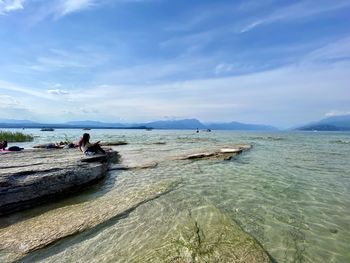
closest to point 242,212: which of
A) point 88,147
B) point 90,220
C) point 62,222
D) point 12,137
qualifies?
point 90,220

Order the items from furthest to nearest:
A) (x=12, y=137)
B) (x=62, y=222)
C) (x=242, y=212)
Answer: (x=12, y=137) < (x=242, y=212) < (x=62, y=222)

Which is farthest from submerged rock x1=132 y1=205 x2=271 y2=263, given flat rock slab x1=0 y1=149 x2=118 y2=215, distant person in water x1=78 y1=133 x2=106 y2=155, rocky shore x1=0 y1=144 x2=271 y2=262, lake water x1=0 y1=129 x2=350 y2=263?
distant person in water x1=78 y1=133 x2=106 y2=155

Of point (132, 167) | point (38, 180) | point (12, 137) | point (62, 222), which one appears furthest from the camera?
point (12, 137)

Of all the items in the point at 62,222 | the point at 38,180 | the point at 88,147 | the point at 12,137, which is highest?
the point at 88,147

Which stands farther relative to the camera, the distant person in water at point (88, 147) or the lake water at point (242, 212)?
the distant person in water at point (88, 147)

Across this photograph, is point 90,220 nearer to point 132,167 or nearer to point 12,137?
point 132,167

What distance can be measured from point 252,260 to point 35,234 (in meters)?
5.68

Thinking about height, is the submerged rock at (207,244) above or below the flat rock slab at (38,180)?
below

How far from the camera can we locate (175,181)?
1406 centimetres

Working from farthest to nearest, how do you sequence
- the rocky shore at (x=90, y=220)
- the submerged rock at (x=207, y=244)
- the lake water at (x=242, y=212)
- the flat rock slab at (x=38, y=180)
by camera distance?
the flat rock slab at (x=38, y=180)
the lake water at (x=242, y=212)
the rocky shore at (x=90, y=220)
the submerged rock at (x=207, y=244)

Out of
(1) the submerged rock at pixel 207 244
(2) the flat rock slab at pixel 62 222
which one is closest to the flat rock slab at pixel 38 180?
(2) the flat rock slab at pixel 62 222

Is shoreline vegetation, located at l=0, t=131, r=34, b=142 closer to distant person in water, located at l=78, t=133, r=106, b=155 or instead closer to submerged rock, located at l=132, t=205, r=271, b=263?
distant person in water, located at l=78, t=133, r=106, b=155

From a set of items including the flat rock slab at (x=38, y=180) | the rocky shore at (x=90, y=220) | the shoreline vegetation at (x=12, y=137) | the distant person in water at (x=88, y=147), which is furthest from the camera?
the shoreline vegetation at (x=12, y=137)

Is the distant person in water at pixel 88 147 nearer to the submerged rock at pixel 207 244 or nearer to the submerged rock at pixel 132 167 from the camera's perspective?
the submerged rock at pixel 132 167
